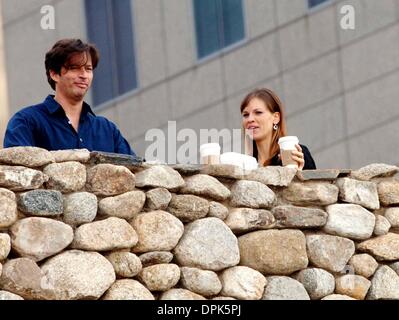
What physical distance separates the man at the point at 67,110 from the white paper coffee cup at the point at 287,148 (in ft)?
3.57

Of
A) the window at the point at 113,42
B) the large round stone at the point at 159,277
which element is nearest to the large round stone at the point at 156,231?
the large round stone at the point at 159,277

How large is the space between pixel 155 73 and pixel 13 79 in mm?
2683

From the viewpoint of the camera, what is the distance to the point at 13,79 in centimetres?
2523

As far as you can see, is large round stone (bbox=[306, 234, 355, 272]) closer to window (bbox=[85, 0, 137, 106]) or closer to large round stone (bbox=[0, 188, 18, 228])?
large round stone (bbox=[0, 188, 18, 228])

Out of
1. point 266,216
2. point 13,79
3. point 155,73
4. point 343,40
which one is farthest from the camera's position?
point 13,79

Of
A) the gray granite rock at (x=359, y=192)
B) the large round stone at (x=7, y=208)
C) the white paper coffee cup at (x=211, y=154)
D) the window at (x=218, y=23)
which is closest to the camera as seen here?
the large round stone at (x=7, y=208)

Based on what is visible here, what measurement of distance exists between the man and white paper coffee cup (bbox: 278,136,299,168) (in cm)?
109

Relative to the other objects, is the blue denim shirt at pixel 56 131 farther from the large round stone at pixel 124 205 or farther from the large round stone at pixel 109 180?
the large round stone at pixel 124 205

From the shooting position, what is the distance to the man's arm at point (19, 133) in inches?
404

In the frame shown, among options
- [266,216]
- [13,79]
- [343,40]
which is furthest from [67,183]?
[13,79]
